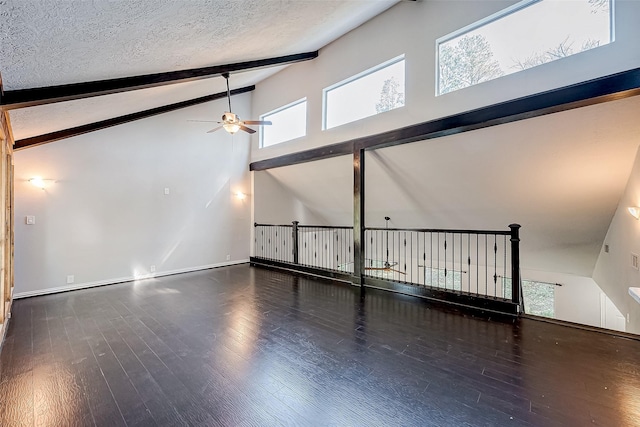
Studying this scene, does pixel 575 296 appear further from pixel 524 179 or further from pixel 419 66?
pixel 419 66

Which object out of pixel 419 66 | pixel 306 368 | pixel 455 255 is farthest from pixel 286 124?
pixel 306 368

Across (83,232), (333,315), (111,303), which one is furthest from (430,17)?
(83,232)

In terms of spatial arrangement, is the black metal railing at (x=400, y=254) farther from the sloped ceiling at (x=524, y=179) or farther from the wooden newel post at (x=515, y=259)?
the wooden newel post at (x=515, y=259)

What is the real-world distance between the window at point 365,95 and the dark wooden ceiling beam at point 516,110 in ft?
1.60

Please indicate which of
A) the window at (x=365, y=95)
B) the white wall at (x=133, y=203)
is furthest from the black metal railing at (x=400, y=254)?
the window at (x=365, y=95)

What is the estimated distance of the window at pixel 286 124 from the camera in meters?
6.25

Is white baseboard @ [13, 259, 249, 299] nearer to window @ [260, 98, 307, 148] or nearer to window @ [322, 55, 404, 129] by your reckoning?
Answer: window @ [260, 98, 307, 148]

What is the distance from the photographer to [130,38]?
85.1 inches

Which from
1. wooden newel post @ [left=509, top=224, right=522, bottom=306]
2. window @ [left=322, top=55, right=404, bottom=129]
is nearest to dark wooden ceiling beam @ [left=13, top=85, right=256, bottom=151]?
window @ [left=322, top=55, right=404, bottom=129]

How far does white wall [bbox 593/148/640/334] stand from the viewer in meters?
3.63

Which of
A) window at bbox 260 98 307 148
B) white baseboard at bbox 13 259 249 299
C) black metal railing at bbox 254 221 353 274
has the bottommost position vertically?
white baseboard at bbox 13 259 249 299

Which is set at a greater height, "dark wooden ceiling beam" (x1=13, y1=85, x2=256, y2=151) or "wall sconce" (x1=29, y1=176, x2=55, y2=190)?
"dark wooden ceiling beam" (x1=13, y1=85, x2=256, y2=151)

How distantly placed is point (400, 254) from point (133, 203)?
256 inches

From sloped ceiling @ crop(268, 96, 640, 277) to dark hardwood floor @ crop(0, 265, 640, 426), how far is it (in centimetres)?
204
